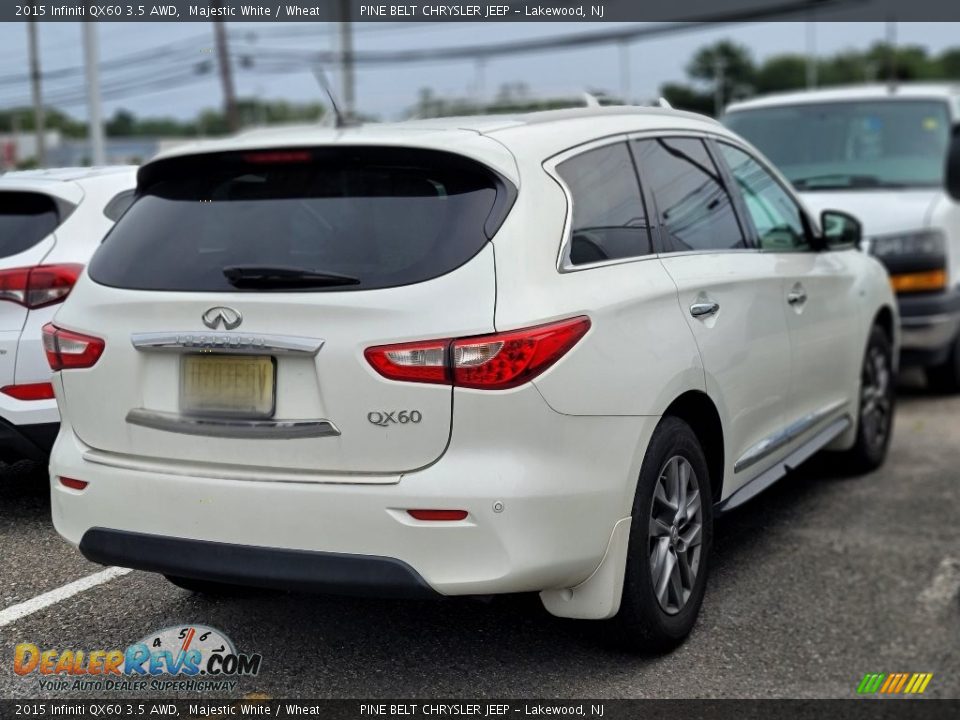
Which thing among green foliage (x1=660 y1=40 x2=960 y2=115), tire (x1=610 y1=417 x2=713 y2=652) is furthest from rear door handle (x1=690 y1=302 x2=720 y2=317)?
green foliage (x1=660 y1=40 x2=960 y2=115)

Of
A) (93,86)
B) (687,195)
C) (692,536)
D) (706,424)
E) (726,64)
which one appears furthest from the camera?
(726,64)

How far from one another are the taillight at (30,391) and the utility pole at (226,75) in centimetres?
3227

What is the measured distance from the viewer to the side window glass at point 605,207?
3.57 metres

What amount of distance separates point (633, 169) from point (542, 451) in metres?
1.35

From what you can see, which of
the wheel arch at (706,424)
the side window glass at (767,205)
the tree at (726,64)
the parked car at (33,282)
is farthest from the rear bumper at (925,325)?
the tree at (726,64)

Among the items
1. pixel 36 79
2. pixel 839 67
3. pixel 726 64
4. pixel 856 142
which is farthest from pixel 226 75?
pixel 839 67

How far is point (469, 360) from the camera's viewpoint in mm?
3084

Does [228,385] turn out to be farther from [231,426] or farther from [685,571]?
[685,571]

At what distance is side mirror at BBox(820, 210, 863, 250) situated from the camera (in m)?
5.68

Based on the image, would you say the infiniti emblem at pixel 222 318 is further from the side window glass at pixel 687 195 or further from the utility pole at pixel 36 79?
the utility pole at pixel 36 79

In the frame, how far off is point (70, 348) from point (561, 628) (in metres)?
1.86

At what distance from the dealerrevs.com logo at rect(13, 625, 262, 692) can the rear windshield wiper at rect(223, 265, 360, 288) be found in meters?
1.26

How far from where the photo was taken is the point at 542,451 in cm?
316

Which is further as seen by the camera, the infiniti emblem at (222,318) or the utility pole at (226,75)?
the utility pole at (226,75)
